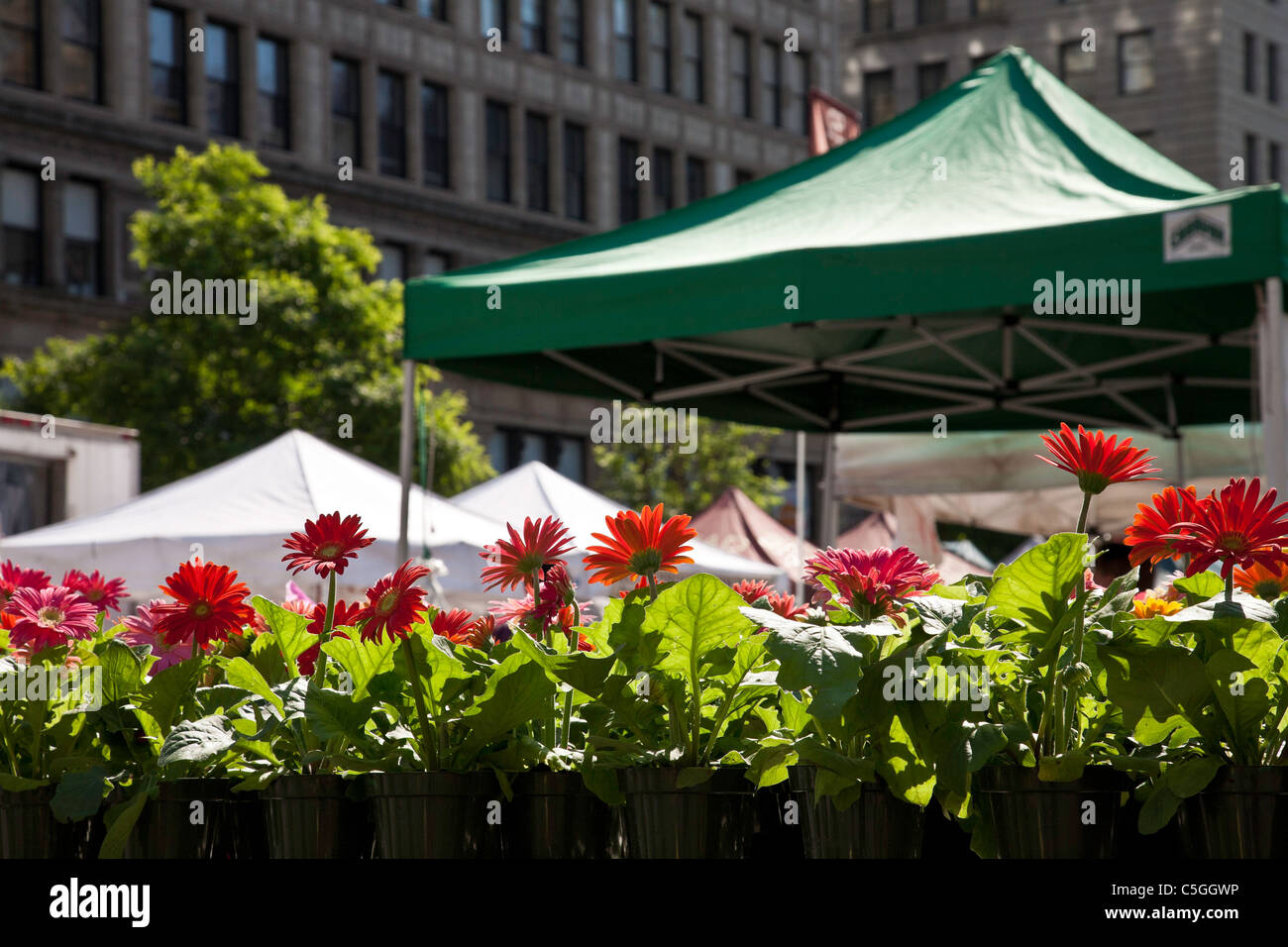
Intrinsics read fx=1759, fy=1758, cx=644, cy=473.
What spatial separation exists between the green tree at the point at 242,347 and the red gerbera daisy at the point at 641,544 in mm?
25637

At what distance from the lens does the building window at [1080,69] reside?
57312mm

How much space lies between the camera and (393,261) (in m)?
42.1

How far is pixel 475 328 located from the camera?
7.52m

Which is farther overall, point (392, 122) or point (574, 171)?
point (574, 171)

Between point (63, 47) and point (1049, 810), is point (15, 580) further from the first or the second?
point (63, 47)

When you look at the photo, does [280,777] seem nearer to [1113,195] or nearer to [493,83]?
[1113,195]

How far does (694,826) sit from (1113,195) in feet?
17.6

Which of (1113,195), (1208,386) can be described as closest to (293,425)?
(1208,386)

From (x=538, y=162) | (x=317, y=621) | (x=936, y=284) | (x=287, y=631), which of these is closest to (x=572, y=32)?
(x=538, y=162)

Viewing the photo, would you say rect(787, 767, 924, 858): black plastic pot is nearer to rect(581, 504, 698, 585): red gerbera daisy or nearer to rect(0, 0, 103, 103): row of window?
rect(581, 504, 698, 585): red gerbera daisy

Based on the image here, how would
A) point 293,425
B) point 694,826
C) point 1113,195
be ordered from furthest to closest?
1. point 293,425
2. point 1113,195
3. point 694,826

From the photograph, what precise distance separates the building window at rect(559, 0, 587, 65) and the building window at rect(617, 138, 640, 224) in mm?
2541

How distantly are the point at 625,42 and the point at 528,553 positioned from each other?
155 ft
